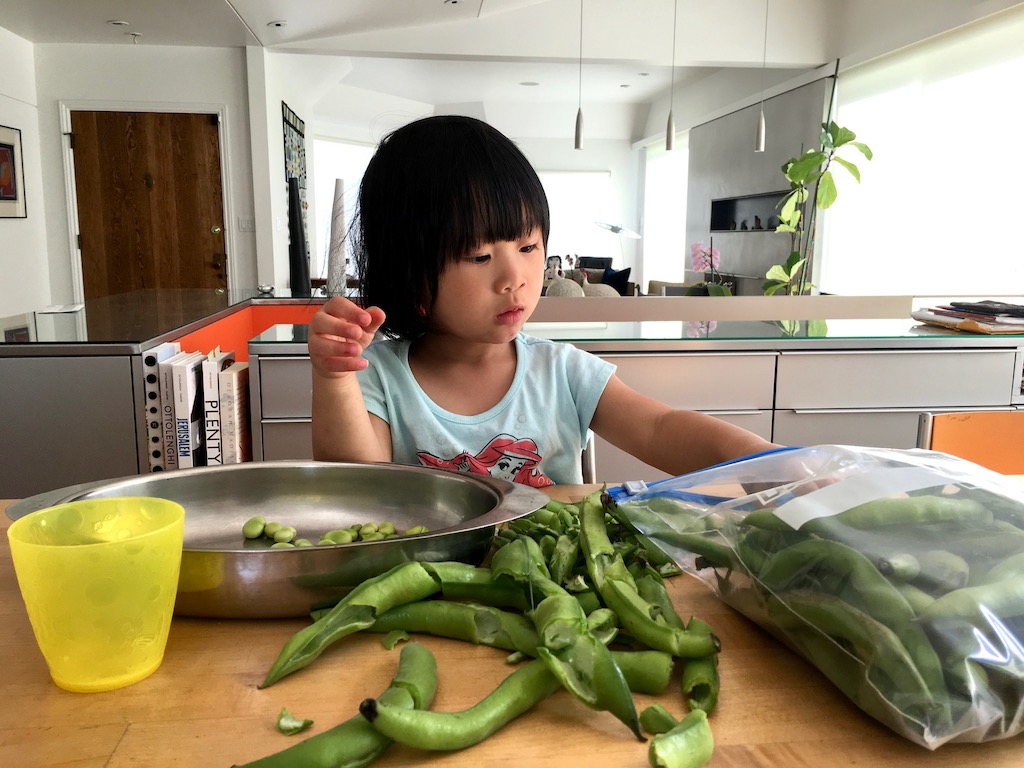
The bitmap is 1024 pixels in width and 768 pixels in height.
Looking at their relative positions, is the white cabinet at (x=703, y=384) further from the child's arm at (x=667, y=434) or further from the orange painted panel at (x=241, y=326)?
the orange painted panel at (x=241, y=326)

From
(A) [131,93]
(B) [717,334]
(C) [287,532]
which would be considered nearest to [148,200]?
(A) [131,93]

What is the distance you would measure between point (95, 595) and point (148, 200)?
275 inches

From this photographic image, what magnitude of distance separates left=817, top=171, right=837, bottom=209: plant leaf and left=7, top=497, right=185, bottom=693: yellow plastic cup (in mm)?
4256

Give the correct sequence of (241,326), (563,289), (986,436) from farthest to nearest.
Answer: (563,289), (241,326), (986,436)

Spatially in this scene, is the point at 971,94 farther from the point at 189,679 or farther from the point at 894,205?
the point at 189,679

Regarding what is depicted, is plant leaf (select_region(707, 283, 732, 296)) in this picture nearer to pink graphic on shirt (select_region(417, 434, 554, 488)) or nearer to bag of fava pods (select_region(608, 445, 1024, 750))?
pink graphic on shirt (select_region(417, 434, 554, 488))

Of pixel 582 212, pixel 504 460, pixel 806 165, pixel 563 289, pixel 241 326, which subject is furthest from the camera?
pixel 582 212

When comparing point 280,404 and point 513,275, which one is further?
point 280,404

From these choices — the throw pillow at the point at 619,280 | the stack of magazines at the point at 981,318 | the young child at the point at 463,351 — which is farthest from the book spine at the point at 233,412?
the throw pillow at the point at 619,280

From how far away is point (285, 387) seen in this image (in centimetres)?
199

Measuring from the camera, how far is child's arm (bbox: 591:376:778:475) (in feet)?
3.16

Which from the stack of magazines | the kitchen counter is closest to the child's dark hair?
the kitchen counter

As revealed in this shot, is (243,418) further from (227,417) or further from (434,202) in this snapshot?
(434,202)

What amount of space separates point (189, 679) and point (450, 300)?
623mm
